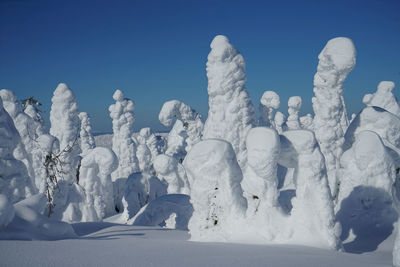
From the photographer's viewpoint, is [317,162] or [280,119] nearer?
[317,162]

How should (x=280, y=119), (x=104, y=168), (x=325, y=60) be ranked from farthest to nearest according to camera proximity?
(x=280, y=119) → (x=104, y=168) → (x=325, y=60)

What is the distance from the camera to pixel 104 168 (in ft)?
42.7

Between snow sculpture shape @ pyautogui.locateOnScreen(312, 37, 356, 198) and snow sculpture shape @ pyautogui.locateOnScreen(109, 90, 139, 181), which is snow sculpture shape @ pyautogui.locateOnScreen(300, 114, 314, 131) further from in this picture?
snow sculpture shape @ pyautogui.locateOnScreen(312, 37, 356, 198)

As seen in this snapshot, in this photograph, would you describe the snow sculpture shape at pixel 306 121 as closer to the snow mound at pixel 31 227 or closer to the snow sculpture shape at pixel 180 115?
the snow sculpture shape at pixel 180 115

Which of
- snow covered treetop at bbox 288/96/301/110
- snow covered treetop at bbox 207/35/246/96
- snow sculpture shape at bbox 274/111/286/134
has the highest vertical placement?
snow covered treetop at bbox 288/96/301/110

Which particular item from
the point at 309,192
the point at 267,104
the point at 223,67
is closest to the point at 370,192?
the point at 309,192

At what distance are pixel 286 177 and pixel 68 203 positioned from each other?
35.3 feet

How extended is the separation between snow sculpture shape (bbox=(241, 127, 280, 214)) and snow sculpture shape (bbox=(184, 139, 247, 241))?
335mm

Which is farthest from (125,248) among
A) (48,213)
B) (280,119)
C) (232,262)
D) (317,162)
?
(280,119)

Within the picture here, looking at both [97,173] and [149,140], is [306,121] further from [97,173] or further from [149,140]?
[97,173]

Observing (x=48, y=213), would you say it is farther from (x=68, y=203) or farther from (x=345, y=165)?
(x=345, y=165)

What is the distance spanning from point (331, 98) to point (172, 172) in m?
7.90

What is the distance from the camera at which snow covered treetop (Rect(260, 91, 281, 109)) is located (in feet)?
55.9

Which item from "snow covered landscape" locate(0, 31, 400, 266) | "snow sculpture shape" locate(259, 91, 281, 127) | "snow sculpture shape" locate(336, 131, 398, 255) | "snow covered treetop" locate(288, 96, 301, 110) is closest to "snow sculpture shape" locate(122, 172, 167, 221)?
"snow covered landscape" locate(0, 31, 400, 266)
